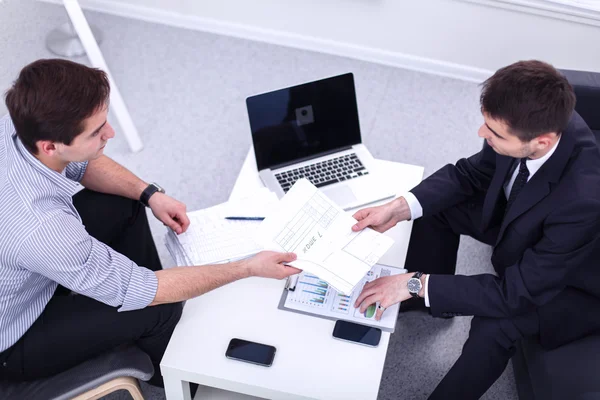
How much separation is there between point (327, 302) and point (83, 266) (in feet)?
2.23

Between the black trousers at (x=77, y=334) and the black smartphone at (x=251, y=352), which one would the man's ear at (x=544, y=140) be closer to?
the black smartphone at (x=251, y=352)

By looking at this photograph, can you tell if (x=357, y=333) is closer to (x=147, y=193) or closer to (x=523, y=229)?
(x=523, y=229)

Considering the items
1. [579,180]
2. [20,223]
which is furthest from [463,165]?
[20,223]

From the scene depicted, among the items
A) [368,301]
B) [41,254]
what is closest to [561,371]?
[368,301]

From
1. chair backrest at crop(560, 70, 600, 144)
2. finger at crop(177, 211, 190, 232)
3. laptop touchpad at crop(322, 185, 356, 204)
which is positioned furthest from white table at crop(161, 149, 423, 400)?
chair backrest at crop(560, 70, 600, 144)

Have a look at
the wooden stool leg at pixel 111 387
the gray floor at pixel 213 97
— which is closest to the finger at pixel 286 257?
the wooden stool leg at pixel 111 387

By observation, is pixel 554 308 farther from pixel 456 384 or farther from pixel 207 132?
pixel 207 132

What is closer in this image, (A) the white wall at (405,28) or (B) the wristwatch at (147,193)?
(B) the wristwatch at (147,193)

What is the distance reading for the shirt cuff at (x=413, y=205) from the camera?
2.09 metres

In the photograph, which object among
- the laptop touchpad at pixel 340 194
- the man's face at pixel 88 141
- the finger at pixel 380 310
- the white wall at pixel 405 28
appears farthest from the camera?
the white wall at pixel 405 28

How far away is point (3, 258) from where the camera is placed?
163cm

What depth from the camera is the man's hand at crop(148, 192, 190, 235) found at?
79.0 inches

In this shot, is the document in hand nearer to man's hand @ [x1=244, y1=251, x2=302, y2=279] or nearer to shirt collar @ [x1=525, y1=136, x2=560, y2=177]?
man's hand @ [x1=244, y1=251, x2=302, y2=279]

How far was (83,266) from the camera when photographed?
1.63m
